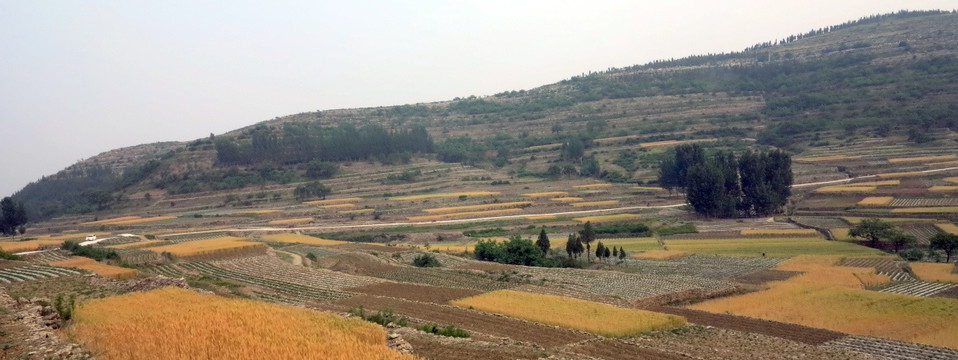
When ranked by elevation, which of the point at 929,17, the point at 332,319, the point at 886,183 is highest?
the point at 929,17

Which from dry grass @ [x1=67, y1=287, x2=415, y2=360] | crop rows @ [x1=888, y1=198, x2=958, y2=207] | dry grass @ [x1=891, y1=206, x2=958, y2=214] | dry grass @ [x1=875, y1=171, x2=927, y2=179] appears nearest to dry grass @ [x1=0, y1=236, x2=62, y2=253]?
dry grass @ [x1=67, y1=287, x2=415, y2=360]

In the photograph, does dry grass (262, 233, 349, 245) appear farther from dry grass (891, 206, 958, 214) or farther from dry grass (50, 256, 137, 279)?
dry grass (891, 206, 958, 214)

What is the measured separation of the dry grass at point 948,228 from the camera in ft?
167

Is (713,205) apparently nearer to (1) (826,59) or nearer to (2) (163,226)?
(2) (163,226)

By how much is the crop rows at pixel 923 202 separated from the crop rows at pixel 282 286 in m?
51.7

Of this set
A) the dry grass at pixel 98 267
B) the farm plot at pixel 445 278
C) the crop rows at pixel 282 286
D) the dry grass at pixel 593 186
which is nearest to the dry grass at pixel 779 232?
the farm plot at pixel 445 278

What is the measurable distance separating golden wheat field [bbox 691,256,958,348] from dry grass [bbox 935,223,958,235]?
50.9 feet

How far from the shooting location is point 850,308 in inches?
1228

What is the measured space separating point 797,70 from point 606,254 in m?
109

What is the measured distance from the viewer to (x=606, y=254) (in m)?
52.1

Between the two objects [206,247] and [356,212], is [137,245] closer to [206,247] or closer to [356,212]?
[206,247]

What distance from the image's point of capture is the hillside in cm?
10350

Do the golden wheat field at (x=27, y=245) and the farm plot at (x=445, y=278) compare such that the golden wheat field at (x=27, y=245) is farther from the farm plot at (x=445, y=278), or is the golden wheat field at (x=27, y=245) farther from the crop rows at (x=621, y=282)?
the crop rows at (x=621, y=282)

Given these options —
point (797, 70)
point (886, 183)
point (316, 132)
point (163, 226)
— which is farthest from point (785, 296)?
point (797, 70)
